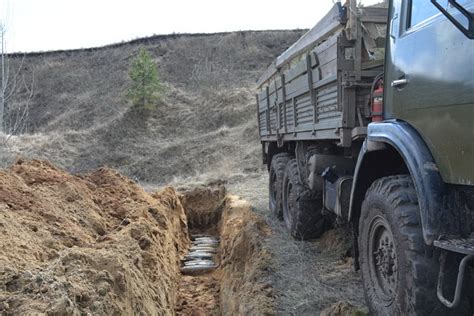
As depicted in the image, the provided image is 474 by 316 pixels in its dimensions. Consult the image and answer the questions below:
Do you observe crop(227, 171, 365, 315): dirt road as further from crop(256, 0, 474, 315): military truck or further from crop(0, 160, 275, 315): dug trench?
A: crop(256, 0, 474, 315): military truck

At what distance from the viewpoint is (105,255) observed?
4.96 m

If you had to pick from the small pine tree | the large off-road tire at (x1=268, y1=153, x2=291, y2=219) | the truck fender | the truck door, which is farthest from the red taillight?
the small pine tree

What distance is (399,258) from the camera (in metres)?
3.18

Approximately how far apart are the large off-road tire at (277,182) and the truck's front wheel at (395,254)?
4.69 m

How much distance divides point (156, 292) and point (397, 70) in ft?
13.5

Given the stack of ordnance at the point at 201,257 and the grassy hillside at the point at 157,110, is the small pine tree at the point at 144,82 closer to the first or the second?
the grassy hillside at the point at 157,110

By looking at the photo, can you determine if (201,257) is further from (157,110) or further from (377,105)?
(157,110)

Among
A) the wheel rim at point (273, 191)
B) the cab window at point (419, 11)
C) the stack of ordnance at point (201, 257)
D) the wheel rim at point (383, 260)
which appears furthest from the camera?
the wheel rim at point (273, 191)

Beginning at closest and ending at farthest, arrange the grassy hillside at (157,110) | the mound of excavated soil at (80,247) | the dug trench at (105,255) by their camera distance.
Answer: the mound of excavated soil at (80,247)
the dug trench at (105,255)
the grassy hillside at (157,110)

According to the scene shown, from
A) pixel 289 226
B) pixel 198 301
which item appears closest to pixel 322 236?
pixel 289 226

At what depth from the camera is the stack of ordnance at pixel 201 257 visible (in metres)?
9.23

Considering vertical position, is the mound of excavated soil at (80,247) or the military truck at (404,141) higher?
the military truck at (404,141)

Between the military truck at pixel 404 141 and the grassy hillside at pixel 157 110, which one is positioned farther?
the grassy hillside at pixel 157 110

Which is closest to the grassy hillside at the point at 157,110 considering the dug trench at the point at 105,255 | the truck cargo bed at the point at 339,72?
the dug trench at the point at 105,255
